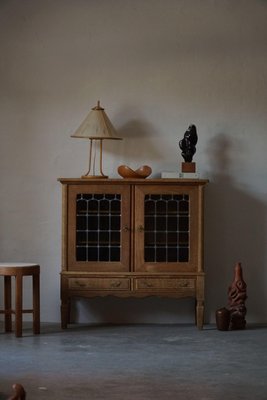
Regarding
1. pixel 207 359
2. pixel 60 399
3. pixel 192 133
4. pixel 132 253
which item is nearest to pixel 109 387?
pixel 60 399

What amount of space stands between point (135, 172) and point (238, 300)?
1291 millimetres

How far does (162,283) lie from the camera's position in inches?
248

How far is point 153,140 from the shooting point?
679cm

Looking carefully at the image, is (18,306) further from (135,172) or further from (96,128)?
(96,128)

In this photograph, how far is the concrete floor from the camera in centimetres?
430

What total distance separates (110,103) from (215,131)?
90 centimetres

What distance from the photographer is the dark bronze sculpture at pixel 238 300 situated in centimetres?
637

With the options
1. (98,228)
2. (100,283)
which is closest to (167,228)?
(98,228)

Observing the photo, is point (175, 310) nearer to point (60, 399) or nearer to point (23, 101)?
point (23, 101)

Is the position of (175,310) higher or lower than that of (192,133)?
lower

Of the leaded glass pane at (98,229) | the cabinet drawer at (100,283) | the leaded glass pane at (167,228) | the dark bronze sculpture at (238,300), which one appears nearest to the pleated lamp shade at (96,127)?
the leaded glass pane at (98,229)

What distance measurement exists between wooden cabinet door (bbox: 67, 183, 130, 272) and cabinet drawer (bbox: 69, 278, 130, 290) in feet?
0.28

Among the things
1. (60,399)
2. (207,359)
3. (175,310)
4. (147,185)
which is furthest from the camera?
(175,310)

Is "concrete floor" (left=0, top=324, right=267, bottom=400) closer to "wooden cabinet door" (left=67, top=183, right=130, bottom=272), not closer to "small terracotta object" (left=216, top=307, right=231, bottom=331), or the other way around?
"small terracotta object" (left=216, top=307, right=231, bottom=331)
